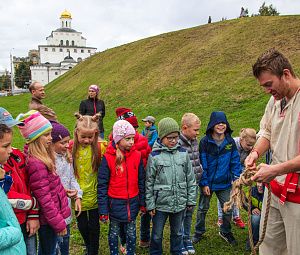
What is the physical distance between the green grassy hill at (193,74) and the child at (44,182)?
338 inches

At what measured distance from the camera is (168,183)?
393cm

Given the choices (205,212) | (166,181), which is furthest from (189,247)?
(166,181)

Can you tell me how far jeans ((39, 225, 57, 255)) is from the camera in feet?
10.5

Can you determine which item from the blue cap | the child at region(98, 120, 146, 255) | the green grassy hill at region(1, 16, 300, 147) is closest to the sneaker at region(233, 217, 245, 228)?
the child at region(98, 120, 146, 255)

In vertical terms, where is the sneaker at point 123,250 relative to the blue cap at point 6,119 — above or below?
below

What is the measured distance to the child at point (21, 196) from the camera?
2.72 m

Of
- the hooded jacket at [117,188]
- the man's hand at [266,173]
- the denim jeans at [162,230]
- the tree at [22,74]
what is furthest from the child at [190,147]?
the tree at [22,74]

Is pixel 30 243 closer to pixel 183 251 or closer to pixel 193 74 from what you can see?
pixel 183 251

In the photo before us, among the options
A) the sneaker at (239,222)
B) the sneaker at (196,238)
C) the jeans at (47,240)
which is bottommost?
the sneaker at (196,238)

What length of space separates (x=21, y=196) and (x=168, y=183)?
5.52ft

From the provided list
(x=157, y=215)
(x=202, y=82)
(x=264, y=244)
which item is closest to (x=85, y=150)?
(x=157, y=215)

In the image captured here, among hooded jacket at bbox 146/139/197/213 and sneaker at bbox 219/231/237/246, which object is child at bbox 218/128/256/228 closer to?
sneaker at bbox 219/231/237/246

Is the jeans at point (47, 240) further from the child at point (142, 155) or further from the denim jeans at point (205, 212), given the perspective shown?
the denim jeans at point (205, 212)

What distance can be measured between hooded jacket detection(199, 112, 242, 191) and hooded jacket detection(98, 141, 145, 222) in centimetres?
109
